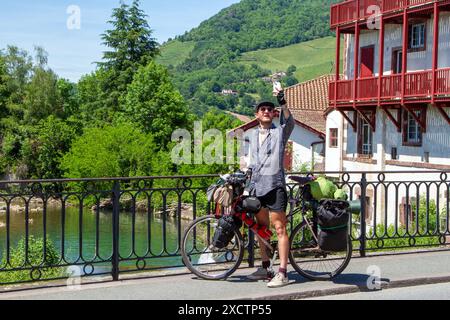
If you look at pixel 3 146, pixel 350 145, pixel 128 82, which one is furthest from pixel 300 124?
pixel 3 146

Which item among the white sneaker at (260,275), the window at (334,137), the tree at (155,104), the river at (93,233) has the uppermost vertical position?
the tree at (155,104)

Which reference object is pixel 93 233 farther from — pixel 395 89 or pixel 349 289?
pixel 349 289

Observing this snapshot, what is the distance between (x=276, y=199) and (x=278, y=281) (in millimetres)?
935

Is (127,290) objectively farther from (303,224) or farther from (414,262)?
(414,262)

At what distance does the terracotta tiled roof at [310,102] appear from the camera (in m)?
51.8

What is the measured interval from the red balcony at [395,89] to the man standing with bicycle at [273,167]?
2459 centimetres

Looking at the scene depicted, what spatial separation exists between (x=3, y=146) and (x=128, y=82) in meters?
16.3

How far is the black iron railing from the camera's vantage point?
9.07m

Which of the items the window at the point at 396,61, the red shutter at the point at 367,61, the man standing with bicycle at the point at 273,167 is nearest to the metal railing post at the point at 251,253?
the man standing with bicycle at the point at 273,167

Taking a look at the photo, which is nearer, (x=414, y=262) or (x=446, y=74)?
(x=414, y=262)

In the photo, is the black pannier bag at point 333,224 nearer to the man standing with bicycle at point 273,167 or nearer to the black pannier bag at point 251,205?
the man standing with bicycle at point 273,167

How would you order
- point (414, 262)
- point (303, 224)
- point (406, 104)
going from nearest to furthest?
point (303, 224), point (414, 262), point (406, 104)
